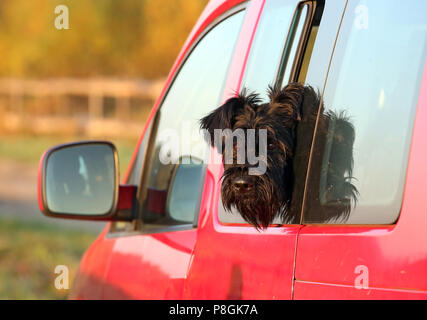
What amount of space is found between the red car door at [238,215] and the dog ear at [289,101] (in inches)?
2.1

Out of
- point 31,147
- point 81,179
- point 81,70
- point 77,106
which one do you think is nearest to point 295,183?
point 81,179

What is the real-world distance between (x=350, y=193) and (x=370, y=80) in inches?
12.9

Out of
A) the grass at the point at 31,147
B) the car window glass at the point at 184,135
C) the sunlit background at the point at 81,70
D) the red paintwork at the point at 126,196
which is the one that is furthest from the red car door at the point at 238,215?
the sunlit background at the point at 81,70

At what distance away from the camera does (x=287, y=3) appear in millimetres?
2637

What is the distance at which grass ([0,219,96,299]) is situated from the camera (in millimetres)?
9055

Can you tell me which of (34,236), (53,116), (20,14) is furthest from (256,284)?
(20,14)

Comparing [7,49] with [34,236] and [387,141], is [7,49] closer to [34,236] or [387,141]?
[34,236]

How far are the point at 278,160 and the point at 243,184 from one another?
0.15 metres

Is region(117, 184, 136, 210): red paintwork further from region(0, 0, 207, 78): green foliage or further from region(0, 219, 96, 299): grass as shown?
region(0, 0, 207, 78): green foliage

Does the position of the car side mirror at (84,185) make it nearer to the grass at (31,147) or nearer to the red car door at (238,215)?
the red car door at (238,215)

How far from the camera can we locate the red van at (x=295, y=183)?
1765mm

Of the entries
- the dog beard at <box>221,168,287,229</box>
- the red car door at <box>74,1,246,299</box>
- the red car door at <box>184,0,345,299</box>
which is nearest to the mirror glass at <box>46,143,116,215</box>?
the red car door at <box>74,1,246,299</box>

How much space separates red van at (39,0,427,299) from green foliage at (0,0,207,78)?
1121 inches

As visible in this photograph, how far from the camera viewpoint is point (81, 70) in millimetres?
36656
